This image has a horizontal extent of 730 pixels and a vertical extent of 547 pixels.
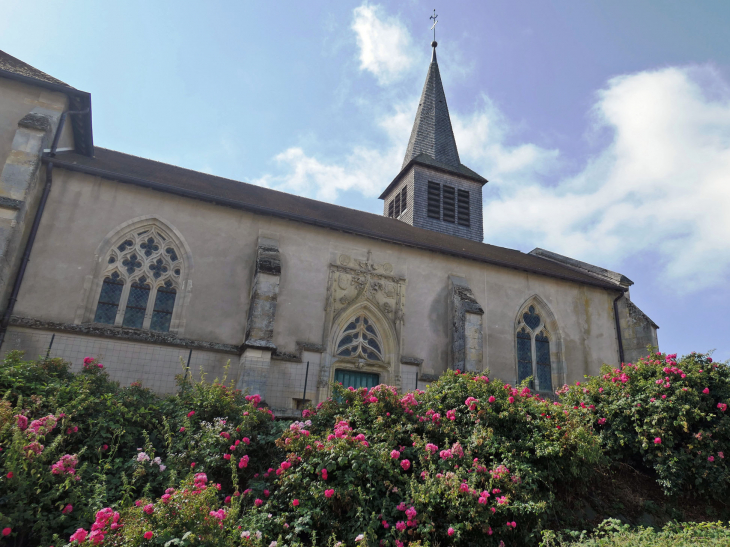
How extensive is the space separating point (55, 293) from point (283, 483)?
25.1 ft

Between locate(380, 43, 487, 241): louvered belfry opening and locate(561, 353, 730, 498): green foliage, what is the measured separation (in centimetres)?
1317

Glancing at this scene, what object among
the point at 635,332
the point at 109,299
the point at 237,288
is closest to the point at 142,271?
the point at 109,299

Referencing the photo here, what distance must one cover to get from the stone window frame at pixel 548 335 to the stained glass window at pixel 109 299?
1050cm

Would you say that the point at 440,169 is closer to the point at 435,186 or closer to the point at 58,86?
the point at 435,186

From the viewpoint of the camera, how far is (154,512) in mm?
3818

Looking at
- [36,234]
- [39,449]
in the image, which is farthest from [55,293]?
[39,449]

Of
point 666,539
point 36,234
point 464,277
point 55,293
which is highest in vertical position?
point 464,277

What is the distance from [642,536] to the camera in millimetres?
4910

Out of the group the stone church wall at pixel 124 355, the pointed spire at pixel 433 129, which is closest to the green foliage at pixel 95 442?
the stone church wall at pixel 124 355

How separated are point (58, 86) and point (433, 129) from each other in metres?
16.3

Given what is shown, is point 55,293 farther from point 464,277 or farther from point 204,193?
point 464,277

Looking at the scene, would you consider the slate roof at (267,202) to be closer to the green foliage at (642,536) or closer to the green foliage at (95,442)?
the green foliage at (95,442)

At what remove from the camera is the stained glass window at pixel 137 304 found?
10.7m

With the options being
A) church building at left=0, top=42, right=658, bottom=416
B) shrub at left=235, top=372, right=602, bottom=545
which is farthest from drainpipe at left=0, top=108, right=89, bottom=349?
shrub at left=235, top=372, right=602, bottom=545
